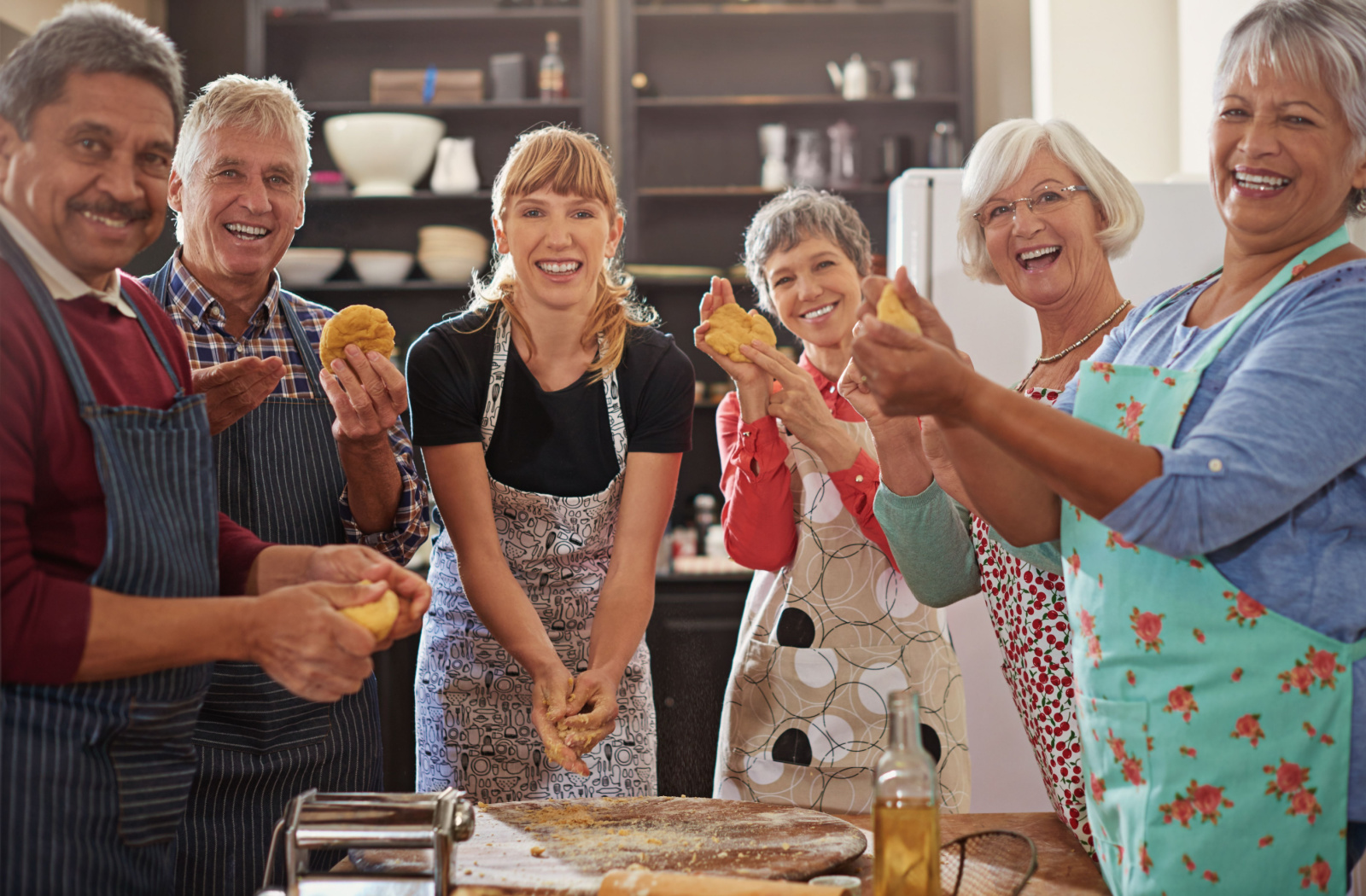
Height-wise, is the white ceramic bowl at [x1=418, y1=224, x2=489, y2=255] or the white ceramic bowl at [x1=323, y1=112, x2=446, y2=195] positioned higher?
the white ceramic bowl at [x1=323, y1=112, x2=446, y2=195]

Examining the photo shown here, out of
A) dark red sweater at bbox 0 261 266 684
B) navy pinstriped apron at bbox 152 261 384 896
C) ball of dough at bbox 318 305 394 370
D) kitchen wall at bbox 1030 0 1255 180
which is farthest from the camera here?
kitchen wall at bbox 1030 0 1255 180

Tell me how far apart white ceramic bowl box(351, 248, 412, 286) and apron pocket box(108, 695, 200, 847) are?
2937 millimetres

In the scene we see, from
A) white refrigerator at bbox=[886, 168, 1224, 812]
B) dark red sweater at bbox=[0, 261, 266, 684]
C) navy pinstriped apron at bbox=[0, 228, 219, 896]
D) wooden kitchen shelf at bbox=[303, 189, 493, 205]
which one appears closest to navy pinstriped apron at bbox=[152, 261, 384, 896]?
navy pinstriped apron at bbox=[0, 228, 219, 896]

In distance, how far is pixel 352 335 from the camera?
1.59 metres

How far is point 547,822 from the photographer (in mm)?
1367

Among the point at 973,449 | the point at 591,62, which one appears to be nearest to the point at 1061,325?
the point at 973,449

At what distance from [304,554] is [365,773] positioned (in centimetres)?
58

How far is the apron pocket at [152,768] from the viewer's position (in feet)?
3.35

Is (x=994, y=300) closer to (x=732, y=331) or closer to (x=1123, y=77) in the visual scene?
(x=732, y=331)

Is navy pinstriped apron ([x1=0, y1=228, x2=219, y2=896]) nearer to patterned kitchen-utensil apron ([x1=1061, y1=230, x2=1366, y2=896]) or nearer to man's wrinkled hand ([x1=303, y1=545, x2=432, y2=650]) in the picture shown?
man's wrinkled hand ([x1=303, y1=545, x2=432, y2=650])

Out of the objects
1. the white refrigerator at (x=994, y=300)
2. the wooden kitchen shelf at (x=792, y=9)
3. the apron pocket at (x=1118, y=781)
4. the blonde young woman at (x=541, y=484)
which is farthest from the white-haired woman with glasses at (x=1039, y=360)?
the wooden kitchen shelf at (x=792, y=9)

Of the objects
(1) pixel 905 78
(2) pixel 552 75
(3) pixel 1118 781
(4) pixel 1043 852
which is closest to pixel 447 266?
(2) pixel 552 75

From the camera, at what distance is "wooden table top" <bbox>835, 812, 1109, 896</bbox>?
1192 millimetres

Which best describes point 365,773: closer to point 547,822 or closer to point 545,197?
point 547,822
